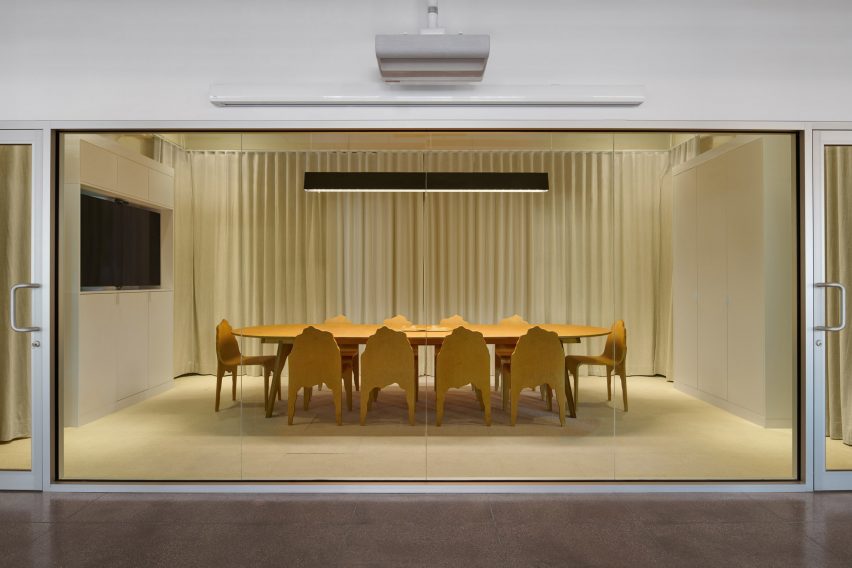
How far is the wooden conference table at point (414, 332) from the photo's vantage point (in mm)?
3502

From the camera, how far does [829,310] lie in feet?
11.7

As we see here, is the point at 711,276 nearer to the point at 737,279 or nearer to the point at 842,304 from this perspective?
the point at 737,279

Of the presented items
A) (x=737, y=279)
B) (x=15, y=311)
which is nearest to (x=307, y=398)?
(x=15, y=311)

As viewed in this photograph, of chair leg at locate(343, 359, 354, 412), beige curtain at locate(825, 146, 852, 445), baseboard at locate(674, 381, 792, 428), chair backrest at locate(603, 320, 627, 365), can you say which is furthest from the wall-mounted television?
beige curtain at locate(825, 146, 852, 445)

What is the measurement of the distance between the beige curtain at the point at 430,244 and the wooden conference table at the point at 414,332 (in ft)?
0.20

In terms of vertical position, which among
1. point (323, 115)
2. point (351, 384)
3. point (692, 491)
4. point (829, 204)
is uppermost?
point (323, 115)

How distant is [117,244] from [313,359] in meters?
1.59

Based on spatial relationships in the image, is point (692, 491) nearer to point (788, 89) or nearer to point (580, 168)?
point (580, 168)

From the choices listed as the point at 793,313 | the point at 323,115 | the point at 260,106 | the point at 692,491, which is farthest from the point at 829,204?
the point at 260,106

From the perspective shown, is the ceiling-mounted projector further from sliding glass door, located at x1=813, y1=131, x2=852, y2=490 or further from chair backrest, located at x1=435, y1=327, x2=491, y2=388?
sliding glass door, located at x1=813, y1=131, x2=852, y2=490

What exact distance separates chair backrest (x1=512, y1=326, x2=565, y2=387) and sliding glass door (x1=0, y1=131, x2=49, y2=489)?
3013 millimetres

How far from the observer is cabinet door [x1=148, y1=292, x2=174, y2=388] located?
3523 mm

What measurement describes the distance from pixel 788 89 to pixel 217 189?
370 cm

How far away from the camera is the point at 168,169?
11.6 ft
